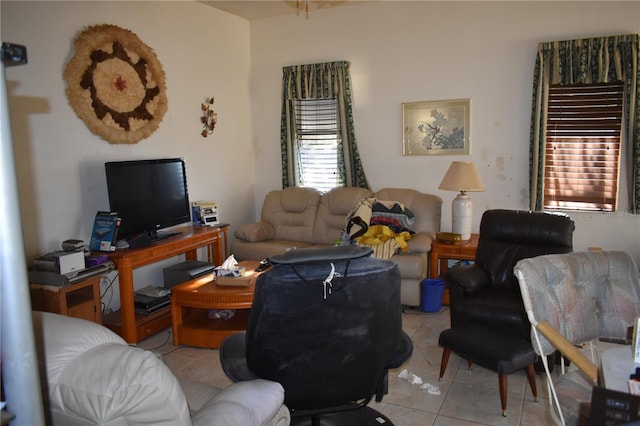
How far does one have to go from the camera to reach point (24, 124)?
3365 millimetres

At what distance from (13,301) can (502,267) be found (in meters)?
3.42

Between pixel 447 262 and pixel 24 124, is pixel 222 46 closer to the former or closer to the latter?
pixel 24 124

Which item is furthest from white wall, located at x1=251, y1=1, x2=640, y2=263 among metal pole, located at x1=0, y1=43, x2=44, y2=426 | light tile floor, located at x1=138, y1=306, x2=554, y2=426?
metal pole, located at x1=0, y1=43, x2=44, y2=426

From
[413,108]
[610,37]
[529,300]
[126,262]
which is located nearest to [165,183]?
[126,262]

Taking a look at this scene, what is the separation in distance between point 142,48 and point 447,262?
3.57 meters

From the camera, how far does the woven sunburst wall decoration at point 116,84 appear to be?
3.76 meters

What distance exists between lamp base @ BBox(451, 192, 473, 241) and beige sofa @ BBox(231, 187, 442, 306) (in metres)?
0.26

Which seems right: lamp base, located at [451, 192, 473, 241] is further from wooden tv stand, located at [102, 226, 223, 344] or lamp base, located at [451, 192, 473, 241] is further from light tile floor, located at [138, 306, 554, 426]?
wooden tv stand, located at [102, 226, 223, 344]

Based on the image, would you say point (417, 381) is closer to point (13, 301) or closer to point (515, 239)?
point (515, 239)

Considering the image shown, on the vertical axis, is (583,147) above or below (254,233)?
above

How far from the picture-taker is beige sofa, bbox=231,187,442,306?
4328 millimetres

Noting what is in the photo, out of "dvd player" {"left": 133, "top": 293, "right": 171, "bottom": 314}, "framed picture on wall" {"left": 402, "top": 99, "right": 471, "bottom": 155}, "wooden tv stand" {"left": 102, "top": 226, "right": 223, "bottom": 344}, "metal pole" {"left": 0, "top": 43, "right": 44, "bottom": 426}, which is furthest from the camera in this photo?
"framed picture on wall" {"left": 402, "top": 99, "right": 471, "bottom": 155}

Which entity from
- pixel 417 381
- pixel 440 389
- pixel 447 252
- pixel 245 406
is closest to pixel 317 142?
pixel 447 252

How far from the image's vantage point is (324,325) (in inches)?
69.5
